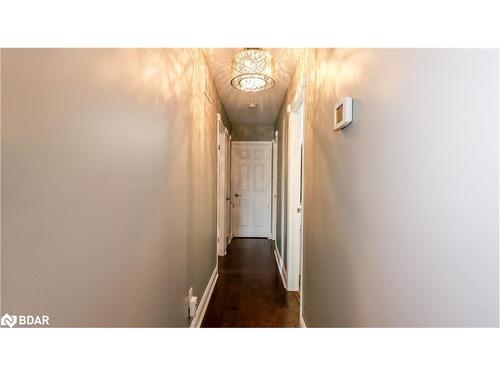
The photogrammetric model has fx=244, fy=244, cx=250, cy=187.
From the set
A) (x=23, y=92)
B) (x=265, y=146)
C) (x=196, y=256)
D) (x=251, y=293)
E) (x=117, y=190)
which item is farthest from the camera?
(x=265, y=146)

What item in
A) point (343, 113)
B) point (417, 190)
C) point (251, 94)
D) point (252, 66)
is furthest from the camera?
point (251, 94)

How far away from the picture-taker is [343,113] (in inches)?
44.9

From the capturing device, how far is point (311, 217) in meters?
1.85

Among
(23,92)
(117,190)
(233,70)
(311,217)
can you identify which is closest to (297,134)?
(233,70)

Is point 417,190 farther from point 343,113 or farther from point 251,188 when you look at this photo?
point 251,188

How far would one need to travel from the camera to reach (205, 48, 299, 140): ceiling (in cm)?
240

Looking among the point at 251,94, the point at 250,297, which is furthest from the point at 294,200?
the point at 251,94

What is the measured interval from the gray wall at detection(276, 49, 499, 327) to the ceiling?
4.50ft

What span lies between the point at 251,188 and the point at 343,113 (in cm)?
411

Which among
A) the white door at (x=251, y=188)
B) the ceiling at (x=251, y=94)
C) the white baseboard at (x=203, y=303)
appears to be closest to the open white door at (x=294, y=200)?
the ceiling at (x=251, y=94)

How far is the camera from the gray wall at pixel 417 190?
0.50 meters

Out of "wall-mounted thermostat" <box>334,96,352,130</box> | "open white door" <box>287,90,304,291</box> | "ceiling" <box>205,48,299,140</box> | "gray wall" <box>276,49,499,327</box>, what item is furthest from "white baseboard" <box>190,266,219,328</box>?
"ceiling" <box>205,48,299,140</box>
